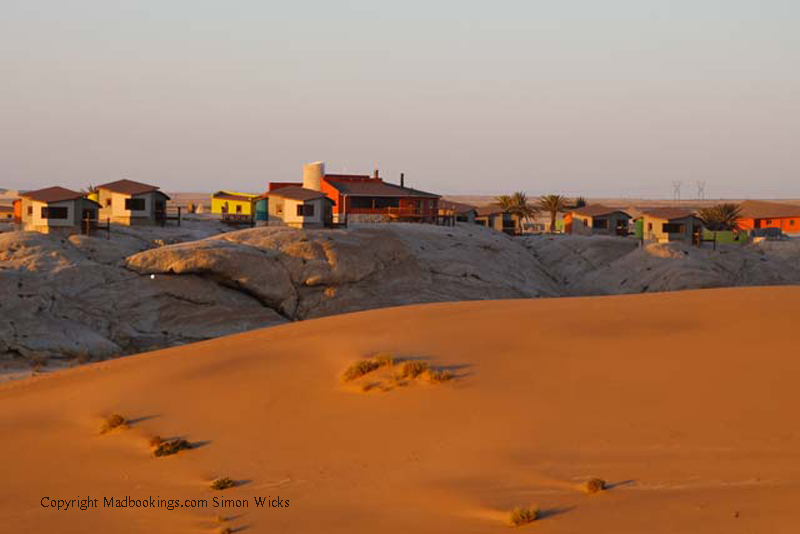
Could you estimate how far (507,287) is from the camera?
59625 millimetres

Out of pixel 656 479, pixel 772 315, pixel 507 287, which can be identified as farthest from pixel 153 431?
pixel 507 287

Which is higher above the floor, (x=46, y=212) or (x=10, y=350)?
(x=46, y=212)

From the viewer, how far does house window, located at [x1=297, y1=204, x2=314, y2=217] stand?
2783 inches

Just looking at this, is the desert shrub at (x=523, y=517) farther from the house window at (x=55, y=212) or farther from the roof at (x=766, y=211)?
the roof at (x=766, y=211)

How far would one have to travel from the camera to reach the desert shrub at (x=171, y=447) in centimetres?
1612

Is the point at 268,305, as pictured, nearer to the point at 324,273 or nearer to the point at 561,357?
the point at 324,273

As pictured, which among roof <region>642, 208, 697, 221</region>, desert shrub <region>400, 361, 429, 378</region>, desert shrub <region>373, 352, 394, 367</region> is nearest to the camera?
desert shrub <region>400, 361, 429, 378</region>

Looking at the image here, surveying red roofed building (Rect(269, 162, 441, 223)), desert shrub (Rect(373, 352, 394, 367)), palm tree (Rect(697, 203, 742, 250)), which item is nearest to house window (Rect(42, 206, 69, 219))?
red roofed building (Rect(269, 162, 441, 223))

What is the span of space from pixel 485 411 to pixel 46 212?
5205 centimetres

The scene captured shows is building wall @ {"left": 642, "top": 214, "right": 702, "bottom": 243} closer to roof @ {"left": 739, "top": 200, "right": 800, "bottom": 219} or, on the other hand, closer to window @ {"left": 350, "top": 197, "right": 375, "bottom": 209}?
window @ {"left": 350, "top": 197, "right": 375, "bottom": 209}

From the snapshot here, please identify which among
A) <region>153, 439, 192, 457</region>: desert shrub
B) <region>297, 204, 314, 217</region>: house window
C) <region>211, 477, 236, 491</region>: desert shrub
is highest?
<region>297, 204, 314, 217</region>: house window

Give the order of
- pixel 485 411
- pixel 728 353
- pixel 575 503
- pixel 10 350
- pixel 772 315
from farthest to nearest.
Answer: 1. pixel 10 350
2. pixel 772 315
3. pixel 728 353
4. pixel 485 411
5. pixel 575 503

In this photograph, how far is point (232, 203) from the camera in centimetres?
9669

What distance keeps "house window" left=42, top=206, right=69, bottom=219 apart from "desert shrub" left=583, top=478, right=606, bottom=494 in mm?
55146
